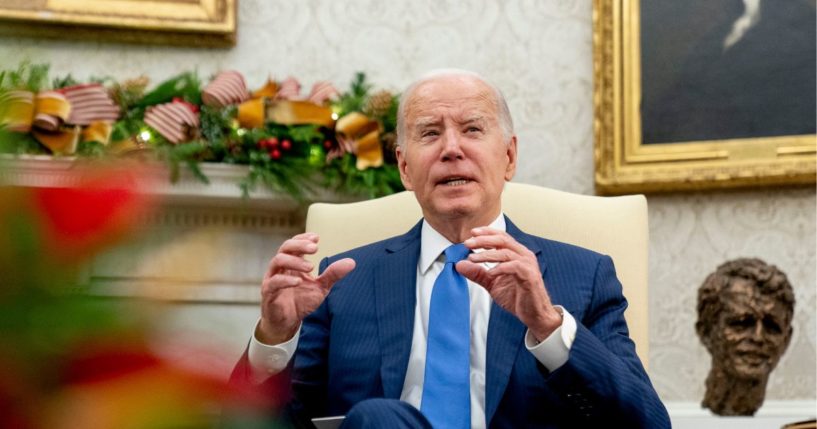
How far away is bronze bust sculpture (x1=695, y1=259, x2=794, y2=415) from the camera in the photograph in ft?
9.71

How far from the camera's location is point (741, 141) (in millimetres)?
3604

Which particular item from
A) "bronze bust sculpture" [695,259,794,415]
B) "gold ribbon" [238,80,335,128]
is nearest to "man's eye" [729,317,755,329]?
"bronze bust sculpture" [695,259,794,415]

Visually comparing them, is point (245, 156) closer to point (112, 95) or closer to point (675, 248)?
point (112, 95)

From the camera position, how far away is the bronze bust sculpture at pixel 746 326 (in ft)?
9.71

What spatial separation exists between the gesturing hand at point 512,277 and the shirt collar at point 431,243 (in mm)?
443

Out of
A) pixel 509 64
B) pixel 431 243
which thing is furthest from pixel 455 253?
pixel 509 64

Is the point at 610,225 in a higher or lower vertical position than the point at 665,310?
higher

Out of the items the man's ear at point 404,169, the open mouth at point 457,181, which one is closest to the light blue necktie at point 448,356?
the open mouth at point 457,181

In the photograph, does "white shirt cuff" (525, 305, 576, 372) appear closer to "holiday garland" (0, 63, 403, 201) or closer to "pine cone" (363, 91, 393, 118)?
"holiday garland" (0, 63, 403, 201)

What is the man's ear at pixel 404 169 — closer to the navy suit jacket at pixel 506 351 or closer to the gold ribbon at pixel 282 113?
the navy suit jacket at pixel 506 351

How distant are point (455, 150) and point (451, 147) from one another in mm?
11

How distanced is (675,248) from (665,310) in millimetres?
224

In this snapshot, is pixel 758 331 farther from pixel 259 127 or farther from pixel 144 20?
pixel 144 20

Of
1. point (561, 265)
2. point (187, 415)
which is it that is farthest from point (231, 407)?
point (561, 265)
